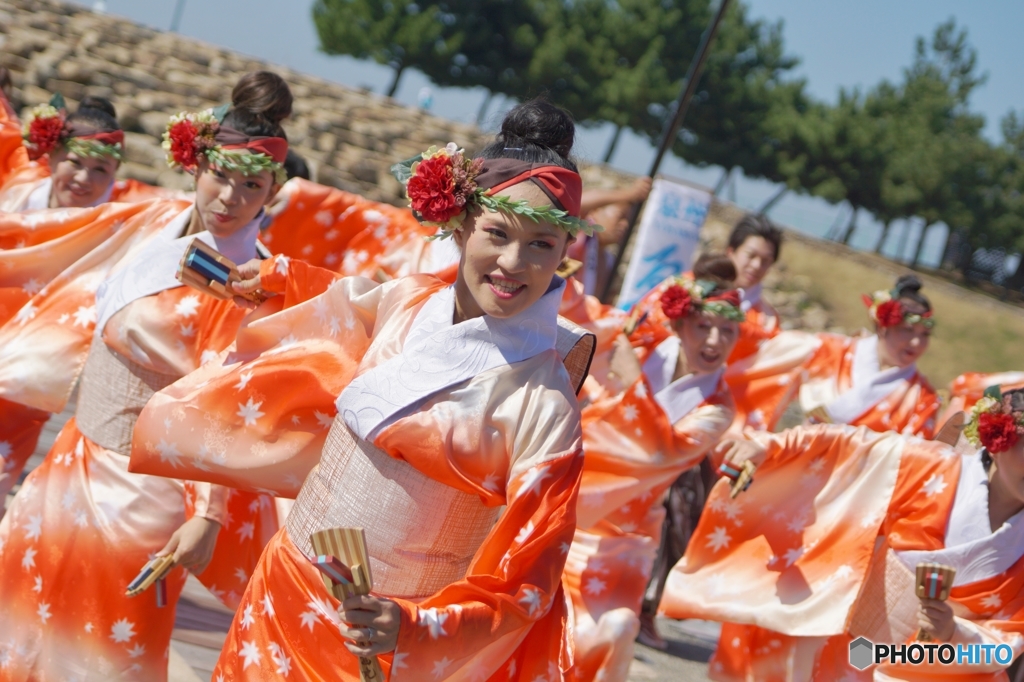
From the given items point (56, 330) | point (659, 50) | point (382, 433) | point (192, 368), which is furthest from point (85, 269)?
point (659, 50)

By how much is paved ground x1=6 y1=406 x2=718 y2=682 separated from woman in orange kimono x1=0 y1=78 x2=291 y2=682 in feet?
2.70

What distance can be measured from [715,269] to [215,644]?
107 inches

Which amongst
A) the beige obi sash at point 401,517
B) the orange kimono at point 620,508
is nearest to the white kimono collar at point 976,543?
the orange kimono at point 620,508

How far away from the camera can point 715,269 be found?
5254mm

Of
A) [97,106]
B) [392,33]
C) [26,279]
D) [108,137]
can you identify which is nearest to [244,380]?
[26,279]

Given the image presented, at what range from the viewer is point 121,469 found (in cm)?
314

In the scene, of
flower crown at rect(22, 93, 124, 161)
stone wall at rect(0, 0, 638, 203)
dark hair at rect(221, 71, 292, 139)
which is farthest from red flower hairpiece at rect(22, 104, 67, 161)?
stone wall at rect(0, 0, 638, 203)

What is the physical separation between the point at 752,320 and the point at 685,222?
3.94 m

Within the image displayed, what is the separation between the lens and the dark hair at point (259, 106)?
3.28 meters

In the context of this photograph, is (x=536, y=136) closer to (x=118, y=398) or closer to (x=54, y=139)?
(x=118, y=398)

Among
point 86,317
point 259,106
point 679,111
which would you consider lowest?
point 86,317

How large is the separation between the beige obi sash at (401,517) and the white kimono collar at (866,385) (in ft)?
12.4

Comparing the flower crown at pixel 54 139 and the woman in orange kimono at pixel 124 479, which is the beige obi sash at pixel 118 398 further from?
the flower crown at pixel 54 139

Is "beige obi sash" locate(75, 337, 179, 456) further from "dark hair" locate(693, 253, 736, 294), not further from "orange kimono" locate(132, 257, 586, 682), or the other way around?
"dark hair" locate(693, 253, 736, 294)
